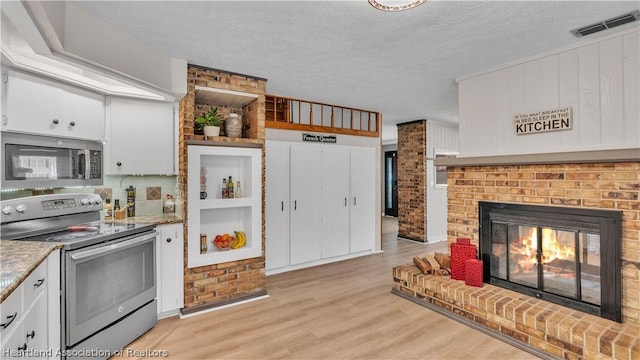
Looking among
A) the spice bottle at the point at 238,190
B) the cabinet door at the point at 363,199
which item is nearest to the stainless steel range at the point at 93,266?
the spice bottle at the point at 238,190

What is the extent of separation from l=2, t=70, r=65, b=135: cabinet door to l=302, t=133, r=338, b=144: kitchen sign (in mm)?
2803

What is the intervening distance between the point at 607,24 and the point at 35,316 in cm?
421

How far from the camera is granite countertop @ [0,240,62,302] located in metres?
1.33

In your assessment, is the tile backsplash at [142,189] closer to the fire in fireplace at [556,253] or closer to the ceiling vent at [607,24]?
the fire in fireplace at [556,253]

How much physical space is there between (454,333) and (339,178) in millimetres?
2681

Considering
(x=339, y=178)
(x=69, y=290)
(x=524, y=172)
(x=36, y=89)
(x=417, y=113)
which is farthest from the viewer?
(x=417, y=113)

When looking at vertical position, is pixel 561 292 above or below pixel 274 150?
below

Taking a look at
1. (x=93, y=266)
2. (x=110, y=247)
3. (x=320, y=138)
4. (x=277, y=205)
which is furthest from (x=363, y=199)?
(x=93, y=266)

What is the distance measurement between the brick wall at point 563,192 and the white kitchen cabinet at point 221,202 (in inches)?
87.5

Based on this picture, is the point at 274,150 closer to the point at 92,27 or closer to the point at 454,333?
the point at 92,27

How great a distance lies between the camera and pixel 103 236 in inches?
91.4

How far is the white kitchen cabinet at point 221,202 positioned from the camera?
319 centimetres

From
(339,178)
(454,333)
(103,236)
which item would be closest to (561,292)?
(454,333)

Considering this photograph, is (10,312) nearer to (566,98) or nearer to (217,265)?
(217,265)
